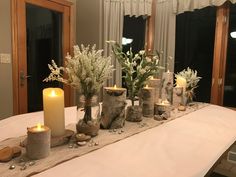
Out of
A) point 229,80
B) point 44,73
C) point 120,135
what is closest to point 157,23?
point 229,80

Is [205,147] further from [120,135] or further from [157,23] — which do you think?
[157,23]

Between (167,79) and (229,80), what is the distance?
1.58 m

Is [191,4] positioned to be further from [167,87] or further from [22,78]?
[22,78]

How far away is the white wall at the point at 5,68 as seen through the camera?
9.81ft

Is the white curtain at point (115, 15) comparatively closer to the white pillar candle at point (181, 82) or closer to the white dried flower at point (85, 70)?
the white pillar candle at point (181, 82)

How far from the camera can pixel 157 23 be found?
12.4 feet

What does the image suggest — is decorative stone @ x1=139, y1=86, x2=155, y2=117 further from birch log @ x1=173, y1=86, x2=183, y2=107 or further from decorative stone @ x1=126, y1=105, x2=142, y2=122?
birch log @ x1=173, y1=86, x2=183, y2=107

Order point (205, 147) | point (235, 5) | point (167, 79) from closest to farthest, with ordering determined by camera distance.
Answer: point (205, 147), point (167, 79), point (235, 5)

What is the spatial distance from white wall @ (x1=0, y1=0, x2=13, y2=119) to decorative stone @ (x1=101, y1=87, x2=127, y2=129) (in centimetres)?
213

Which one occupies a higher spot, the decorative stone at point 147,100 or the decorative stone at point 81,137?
the decorative stone at point 147,100

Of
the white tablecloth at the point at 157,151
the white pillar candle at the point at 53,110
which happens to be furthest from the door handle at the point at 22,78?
the white pillar candle at the point at 53,110

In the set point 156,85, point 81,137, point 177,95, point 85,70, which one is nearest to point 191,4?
point 177,95

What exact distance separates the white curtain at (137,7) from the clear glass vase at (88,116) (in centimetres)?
285

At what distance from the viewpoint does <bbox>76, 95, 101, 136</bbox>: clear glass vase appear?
1270 mm
